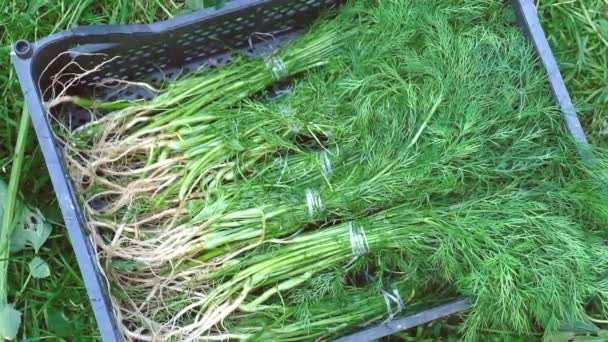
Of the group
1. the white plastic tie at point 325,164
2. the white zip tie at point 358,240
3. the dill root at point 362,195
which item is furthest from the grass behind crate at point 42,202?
the white zip tie at point 358,240

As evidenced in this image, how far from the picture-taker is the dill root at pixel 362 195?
4.37 ft

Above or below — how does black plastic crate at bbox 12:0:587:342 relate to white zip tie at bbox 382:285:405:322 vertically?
above

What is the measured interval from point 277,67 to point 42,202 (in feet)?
1.81

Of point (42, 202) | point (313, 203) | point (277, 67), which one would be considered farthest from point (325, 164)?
point (42, 202)

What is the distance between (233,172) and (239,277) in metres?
0.19

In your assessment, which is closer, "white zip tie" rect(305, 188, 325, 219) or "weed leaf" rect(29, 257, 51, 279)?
"white zip tie" rect(305, 188, 325, 219)

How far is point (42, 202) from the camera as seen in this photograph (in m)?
1.60

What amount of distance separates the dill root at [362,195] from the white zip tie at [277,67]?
60 millimetres

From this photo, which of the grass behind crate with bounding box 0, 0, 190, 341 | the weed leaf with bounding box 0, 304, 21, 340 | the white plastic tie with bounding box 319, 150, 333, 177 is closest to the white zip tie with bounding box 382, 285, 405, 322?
the white plastic tie with bounding box 319, 150, 333, 177

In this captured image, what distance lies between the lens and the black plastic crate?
1316mm

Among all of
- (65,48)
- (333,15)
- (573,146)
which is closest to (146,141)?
(65,48)

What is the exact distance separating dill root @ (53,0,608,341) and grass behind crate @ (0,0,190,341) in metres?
0.20

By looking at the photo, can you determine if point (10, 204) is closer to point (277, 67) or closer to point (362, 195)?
point (277, 67)

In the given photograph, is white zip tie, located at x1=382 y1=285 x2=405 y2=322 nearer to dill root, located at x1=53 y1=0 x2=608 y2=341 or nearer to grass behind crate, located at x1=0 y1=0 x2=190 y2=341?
dill root, located at x1=53 y1=0 x2=608 y2=341
